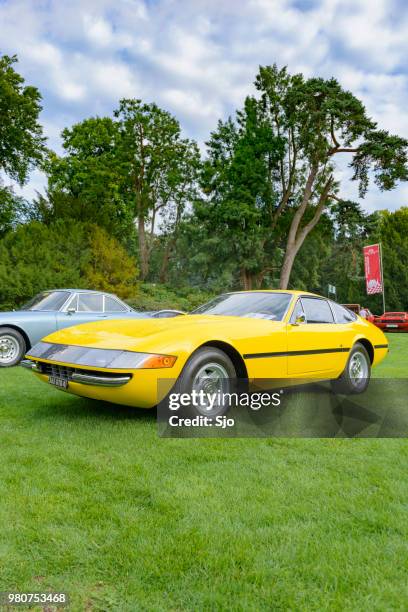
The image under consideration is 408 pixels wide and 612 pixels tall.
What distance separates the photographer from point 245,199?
29859mm

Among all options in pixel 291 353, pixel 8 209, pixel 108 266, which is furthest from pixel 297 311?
pixel 8 209

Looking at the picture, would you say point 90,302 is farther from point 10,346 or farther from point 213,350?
point 213,350

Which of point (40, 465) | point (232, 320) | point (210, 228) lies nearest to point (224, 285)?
point (210, 228)

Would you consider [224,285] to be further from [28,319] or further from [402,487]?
[402,487]

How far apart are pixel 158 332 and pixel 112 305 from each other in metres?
5.59

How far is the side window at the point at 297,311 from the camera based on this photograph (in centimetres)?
541

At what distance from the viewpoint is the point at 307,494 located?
113 inches

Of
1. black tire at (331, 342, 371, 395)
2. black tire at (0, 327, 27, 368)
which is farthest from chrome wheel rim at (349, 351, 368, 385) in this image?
black tire at (0, 327, 27, 368)

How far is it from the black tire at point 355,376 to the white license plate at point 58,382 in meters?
3.36

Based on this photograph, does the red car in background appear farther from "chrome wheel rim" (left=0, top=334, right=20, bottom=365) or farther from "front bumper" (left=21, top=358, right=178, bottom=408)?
"front bumper" (left=21, top=358, right=178, bottom=408)

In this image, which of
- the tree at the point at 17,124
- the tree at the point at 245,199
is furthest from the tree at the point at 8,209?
the tree at the point at 245,199

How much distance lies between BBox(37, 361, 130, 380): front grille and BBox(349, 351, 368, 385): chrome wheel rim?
3.37 m

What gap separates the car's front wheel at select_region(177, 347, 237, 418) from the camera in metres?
4.25
